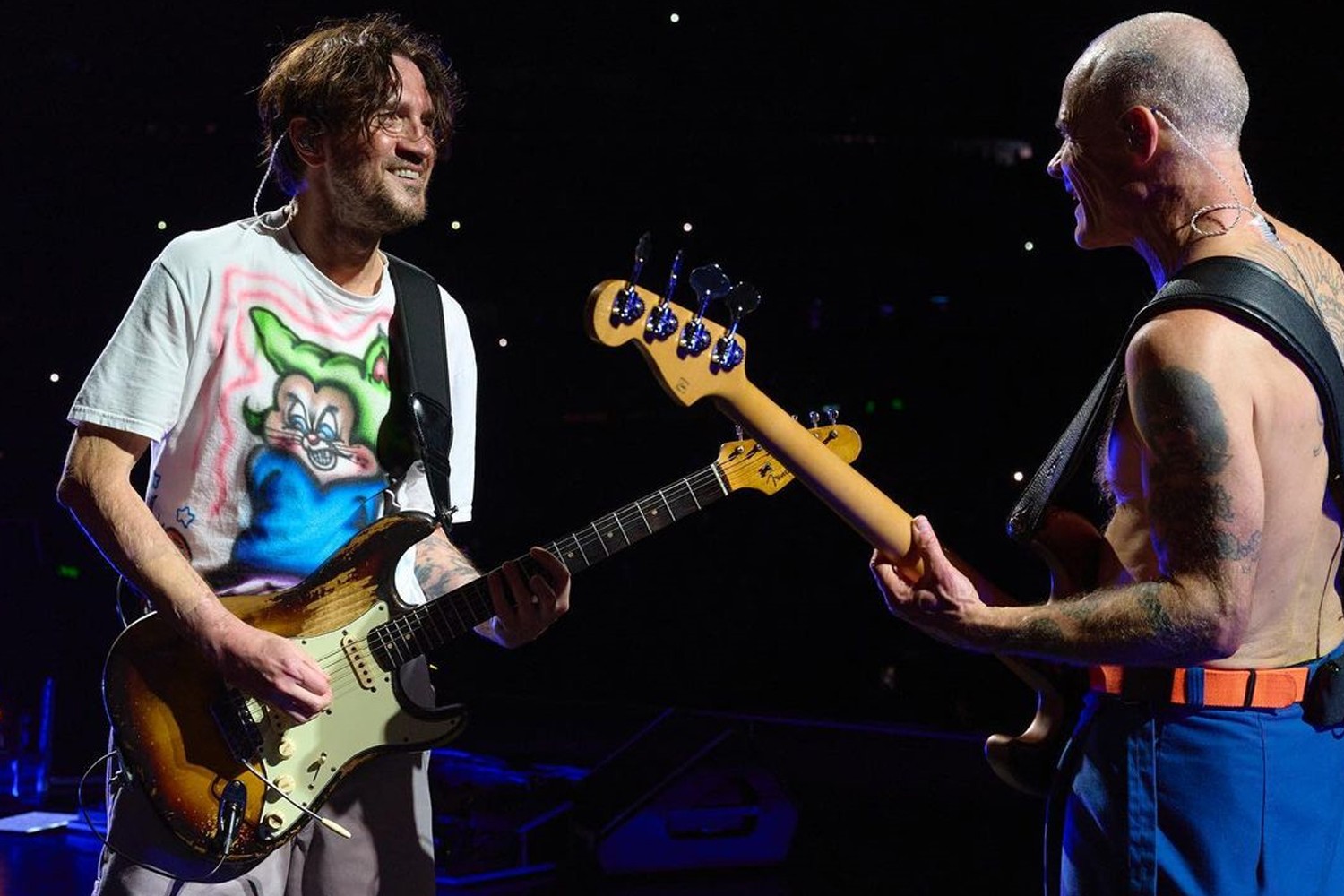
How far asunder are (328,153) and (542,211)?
3746 millimetres

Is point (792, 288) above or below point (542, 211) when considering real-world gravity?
below

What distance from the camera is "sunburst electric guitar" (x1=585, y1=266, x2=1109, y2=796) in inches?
90.5

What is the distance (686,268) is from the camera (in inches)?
250

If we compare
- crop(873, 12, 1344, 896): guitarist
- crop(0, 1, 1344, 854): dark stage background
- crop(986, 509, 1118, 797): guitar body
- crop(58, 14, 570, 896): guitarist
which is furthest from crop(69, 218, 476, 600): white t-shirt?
crop(0, 1, 1344, 854): dark stage background

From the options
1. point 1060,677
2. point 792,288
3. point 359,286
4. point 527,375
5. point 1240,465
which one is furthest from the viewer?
point 527,375

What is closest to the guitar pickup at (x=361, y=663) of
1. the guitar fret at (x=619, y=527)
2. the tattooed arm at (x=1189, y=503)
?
the guitar fret at (x=619, y=527)

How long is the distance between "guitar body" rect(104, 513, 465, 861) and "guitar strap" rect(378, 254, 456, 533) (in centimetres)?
17

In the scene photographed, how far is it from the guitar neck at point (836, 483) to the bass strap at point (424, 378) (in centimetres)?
66

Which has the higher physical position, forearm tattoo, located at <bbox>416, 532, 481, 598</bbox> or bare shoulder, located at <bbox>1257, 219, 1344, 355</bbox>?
bare shoulder, located at <bbox>1257, 219, 1344, 355</bbox>

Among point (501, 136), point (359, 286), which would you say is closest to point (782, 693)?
point (501, 136)

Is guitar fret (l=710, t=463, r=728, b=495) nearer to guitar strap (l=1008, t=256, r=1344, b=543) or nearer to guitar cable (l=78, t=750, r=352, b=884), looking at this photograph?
guitar strap (l=1008, t=256, r=1344, b=543)

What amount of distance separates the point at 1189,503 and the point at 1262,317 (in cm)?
31

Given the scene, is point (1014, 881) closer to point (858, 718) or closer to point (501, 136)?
point (858, 718)

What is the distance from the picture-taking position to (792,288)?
6.34 meters
